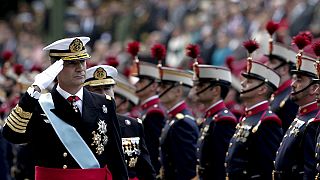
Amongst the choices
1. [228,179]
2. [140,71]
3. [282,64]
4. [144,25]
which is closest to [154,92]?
[140,71]

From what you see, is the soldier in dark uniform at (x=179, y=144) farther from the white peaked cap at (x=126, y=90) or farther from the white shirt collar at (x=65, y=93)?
the white shirt collar at (x=65, y=93)

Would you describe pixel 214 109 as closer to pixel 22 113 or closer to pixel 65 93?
pixel 65 93

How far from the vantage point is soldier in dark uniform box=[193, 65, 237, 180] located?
40.9ft

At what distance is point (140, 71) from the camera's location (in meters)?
14.3

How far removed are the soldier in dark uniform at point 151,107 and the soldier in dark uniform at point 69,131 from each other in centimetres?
363

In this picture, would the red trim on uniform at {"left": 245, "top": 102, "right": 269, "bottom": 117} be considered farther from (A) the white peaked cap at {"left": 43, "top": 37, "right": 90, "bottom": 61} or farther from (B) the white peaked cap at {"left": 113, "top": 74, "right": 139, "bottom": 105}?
(A) the white peaked cap at {"left": 43, "top": 37, "right": 90, "bottom": 61}

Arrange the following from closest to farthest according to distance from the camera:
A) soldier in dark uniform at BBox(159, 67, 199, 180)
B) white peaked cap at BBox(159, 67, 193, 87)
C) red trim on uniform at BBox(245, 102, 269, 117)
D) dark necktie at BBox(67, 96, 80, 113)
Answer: dark necktie at BBox(67, 96, 80, 113)
red trim on uniform at BBox(245, 102, 269, 117)
soldier in dark uniform at BBox(159, 67, 199, 180)
white peaked cap at BBox(159, 67, 193, 87)

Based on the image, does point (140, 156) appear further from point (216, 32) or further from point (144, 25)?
point (144, 25)

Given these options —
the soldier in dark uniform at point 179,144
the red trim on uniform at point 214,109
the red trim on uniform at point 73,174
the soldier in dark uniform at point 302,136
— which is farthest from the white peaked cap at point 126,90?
the red trim on uniform at point 73,174

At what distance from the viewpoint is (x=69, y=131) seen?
9.60 m

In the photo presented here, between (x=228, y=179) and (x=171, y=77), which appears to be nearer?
(x=228, y=179)

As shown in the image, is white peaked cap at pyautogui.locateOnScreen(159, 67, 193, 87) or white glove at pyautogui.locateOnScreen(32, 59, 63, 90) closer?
white glove at pyautogui.locateOnScreen(32, 59, 63, 90)

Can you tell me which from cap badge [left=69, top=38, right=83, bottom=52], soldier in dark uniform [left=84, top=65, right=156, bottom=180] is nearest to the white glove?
cap badge [left=69, top=38, right=83, bottom=52]

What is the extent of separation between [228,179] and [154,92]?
101 inches
